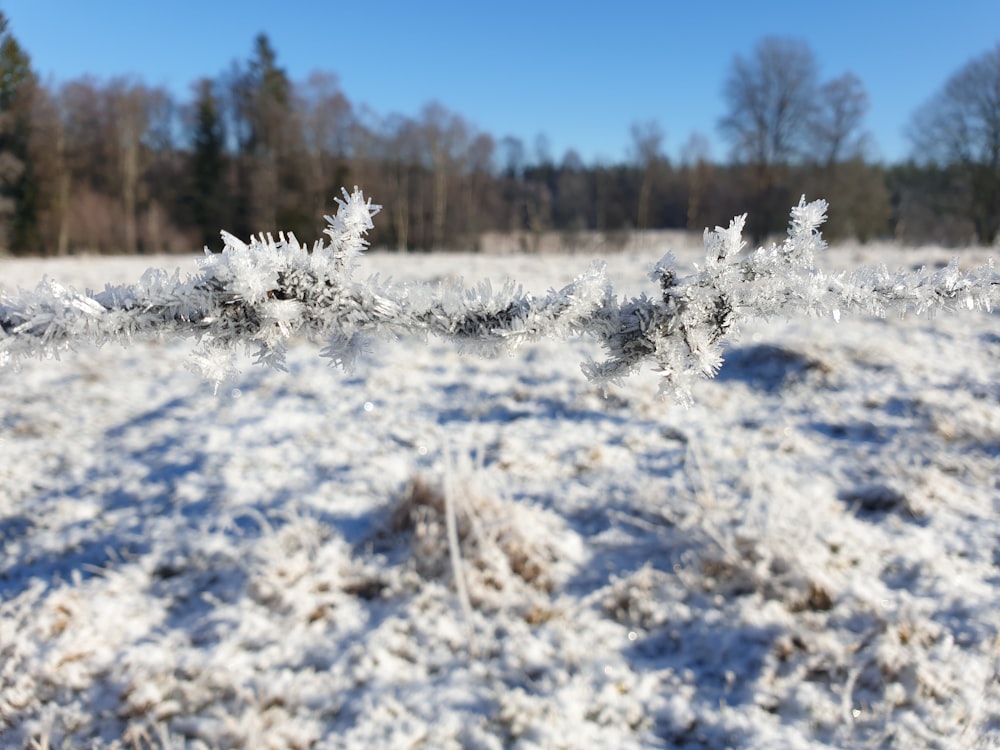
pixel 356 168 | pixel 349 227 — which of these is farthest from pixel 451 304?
pixel 356 168

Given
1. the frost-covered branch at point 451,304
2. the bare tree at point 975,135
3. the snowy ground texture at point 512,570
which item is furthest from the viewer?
the bare tree at point 975,135

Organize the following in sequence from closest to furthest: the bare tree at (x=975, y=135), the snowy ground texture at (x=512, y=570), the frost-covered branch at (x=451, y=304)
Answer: the frost-covered branch at (x=451, y=304) < the snowy ground texture at (x=512, y=570) < the bare tree at (x=975, y=135)

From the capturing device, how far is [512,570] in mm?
3191

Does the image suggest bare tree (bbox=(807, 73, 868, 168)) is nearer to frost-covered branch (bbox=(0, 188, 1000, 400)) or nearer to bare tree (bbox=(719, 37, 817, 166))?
bare tree (bbox=(719, 37, 817, 166))

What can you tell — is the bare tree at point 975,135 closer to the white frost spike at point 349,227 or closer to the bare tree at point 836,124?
the bare tree at point 836,124

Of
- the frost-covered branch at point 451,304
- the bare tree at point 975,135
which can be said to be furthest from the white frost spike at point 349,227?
the bare tree at point 975,135

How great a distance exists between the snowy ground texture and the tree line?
1006cm

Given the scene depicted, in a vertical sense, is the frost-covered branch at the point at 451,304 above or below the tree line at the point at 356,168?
below

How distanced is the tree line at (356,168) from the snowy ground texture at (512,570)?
1006 cm

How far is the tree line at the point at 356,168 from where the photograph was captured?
16562 millimetres

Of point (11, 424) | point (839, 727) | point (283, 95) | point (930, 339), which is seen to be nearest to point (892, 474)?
point (839, 727)

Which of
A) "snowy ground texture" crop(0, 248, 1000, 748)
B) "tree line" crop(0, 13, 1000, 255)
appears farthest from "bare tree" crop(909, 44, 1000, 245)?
"snowy ground texture" crop(0, 248, 1000, 748)

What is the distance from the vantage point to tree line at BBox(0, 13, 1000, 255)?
16.6 metres

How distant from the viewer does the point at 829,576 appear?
9.73 feet
